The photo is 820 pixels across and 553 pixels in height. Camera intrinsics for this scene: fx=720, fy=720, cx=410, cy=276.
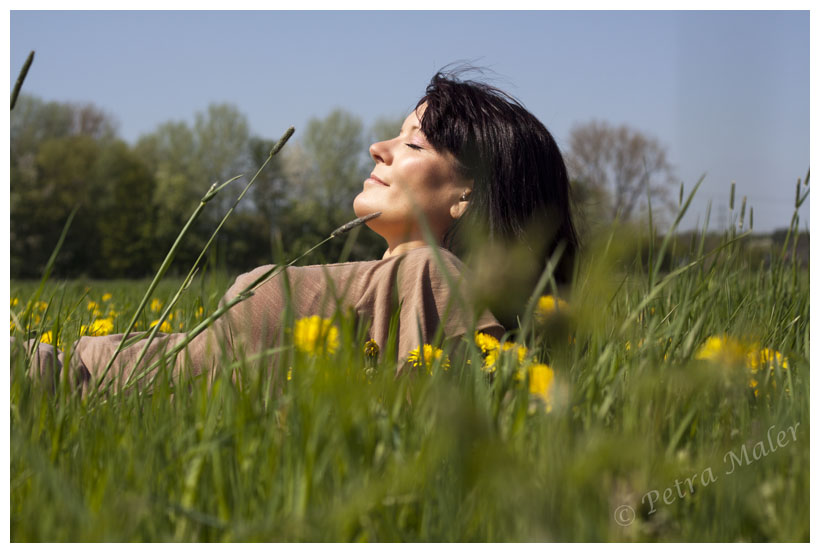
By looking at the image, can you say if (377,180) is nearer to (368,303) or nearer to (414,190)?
(414,190)

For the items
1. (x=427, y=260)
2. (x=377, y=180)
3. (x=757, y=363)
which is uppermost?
(x=377, y=180)

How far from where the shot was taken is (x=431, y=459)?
961 millimetres

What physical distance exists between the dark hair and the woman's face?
0.04m

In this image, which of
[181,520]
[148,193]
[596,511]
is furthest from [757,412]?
[148,193]

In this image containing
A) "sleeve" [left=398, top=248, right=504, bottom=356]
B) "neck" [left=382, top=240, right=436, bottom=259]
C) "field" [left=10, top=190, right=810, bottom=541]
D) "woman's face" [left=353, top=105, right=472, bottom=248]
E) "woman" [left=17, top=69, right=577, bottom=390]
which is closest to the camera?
"field" [left=10, top=190, right=810, bottom=541]

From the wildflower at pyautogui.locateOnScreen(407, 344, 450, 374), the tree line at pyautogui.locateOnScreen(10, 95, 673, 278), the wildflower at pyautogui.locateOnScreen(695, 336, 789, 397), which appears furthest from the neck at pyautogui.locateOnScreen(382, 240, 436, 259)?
the tree line at pyautogui.locateOnScreen(10, 95, 673, 278)

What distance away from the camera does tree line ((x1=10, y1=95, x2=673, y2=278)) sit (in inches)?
957

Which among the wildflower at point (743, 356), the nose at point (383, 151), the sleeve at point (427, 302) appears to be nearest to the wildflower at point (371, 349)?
the sleeve at point (427, 302)

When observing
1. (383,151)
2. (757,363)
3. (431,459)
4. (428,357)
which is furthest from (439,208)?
(431,459)

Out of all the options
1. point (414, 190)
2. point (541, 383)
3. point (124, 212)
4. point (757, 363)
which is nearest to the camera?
point (541, 383)

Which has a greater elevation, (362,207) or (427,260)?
(362,207)

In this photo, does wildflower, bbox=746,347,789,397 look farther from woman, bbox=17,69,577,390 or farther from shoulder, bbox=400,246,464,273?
shoulder, bbox=400,246,464,273

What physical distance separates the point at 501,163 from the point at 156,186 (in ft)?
100

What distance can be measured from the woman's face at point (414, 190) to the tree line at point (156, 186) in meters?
19.0
